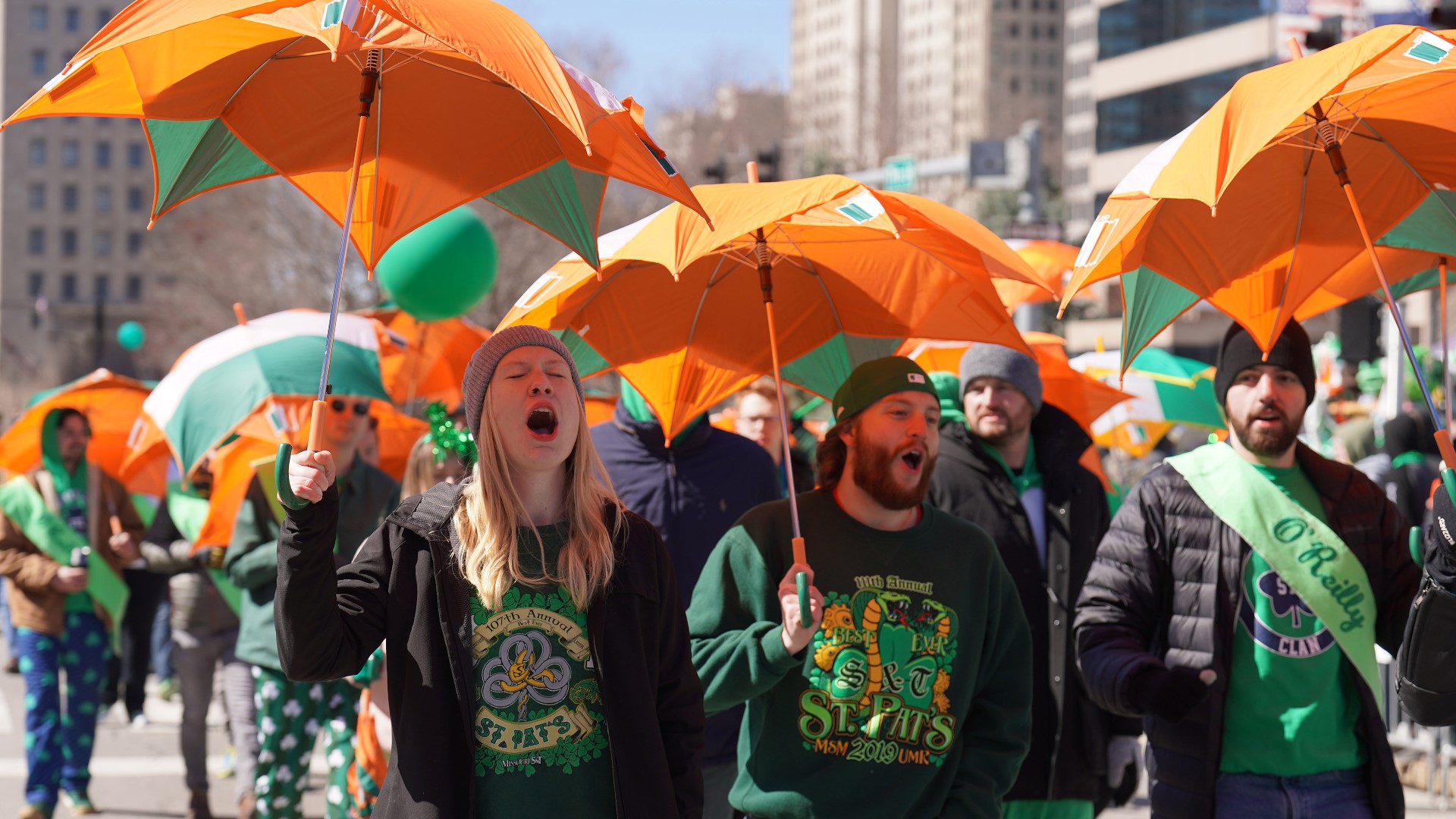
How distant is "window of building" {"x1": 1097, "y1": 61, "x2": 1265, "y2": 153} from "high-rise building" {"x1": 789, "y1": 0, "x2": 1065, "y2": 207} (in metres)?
3.04

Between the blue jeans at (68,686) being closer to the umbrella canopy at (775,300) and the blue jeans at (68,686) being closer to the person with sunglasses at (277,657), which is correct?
the person with sunglasses at (277,657)

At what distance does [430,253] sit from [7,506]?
2.81 m

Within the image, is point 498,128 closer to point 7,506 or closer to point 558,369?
point 558,369

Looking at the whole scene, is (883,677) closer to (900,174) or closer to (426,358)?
(426,358)

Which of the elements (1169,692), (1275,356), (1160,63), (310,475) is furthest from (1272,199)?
(1160,63)

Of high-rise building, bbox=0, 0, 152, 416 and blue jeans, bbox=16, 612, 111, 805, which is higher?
high-rise building, bbox=0, 0, 152, 416

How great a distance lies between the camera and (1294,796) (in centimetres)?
439

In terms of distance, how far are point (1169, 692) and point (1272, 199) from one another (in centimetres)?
153

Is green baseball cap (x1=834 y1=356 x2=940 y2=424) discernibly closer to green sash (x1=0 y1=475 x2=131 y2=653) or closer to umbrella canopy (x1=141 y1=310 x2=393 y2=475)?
umbrella canopy (x1=141 y1=310 x2=393 y2=475)

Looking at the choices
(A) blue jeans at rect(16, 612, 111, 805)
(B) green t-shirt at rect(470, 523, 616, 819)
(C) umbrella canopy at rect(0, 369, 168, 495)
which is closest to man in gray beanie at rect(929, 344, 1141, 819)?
(B) green t-shirt at rect(470, 523, 616, 819)

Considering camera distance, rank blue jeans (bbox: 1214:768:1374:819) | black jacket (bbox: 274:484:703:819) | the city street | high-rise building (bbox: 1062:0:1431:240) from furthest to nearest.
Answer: high-rise building (bbox: 1062:0:1431:240)
the city street
blue jeans (bbox: 1214:768:1374:819)
black jacket (bbox: 274:484:703:819)

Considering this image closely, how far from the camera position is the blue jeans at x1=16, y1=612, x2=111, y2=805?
Result: 340 inches

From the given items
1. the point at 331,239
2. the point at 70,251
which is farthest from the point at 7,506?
the point at 70,251

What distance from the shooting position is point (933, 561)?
437cm
